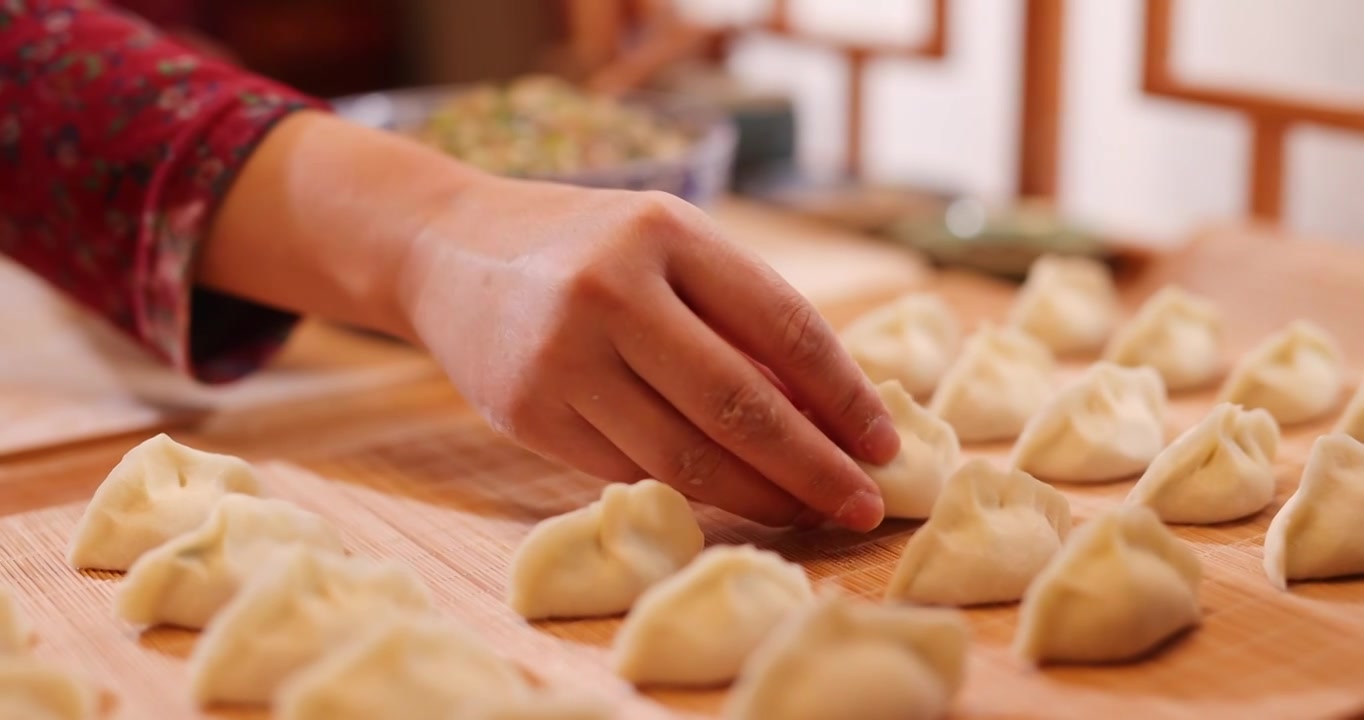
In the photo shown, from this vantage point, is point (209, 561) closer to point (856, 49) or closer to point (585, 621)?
point (585, 621)

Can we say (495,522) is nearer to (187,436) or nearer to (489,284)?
(489,284)

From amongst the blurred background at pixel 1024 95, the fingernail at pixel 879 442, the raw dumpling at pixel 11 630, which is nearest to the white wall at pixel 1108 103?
the blurred background at pixel 1024 95

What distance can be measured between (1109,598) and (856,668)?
0.26m

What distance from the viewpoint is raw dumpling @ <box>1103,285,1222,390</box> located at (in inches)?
73.5

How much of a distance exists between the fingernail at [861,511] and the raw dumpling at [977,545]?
0.22 ft

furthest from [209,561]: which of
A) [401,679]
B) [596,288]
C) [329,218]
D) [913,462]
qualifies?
[913,462]

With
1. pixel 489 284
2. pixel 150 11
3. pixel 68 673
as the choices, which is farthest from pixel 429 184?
pixel 150 11

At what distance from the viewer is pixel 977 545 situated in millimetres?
1272

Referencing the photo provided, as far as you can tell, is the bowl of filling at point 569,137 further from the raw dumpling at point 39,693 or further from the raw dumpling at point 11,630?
the raw dumpling at point 39,693

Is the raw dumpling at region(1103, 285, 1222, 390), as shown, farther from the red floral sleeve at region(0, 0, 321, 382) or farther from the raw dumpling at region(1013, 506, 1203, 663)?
the red floral sleeve at region(0, 0, 321, 382)

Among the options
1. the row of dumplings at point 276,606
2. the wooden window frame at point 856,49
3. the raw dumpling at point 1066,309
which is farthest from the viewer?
the wooden window frame at point 856,49

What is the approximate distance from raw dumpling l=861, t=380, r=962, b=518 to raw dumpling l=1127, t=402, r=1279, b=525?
0.65ft

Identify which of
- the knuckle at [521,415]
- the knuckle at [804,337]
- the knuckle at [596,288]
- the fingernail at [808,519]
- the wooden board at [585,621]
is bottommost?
the wooden board at [585,621]

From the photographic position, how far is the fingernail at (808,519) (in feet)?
4.64
